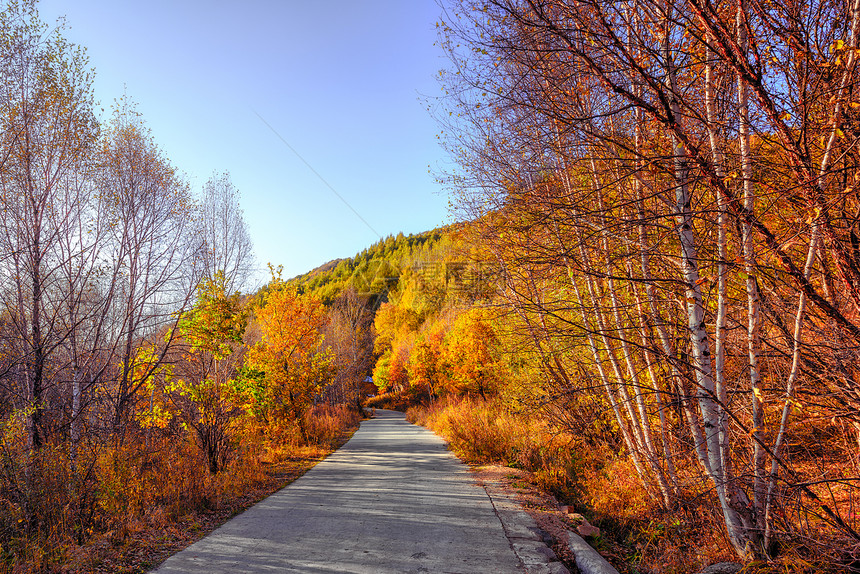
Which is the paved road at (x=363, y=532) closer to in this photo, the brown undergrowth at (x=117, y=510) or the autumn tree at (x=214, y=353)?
the brown undergrowth at (x=117, y=510)

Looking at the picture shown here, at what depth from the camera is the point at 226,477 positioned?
24.8 ft

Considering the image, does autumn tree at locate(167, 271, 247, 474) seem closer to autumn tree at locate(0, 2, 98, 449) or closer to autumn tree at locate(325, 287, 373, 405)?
autumn tree at locate(0, 2, 98, 449)

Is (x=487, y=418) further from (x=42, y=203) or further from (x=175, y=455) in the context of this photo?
(x=42, y=203)

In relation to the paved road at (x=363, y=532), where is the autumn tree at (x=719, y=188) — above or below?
above

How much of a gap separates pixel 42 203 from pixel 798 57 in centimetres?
1093

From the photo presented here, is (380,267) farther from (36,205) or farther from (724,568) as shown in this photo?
(724,568)

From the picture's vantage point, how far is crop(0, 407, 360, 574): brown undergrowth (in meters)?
4.32

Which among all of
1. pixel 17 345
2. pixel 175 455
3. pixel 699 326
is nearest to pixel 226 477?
pixel 175 455

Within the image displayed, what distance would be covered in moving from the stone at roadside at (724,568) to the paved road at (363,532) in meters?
1.66

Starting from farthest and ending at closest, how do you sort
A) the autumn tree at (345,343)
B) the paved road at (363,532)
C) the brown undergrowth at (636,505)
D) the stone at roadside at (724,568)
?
the autumn tree at (345,343), the paved road at (363,532), the stone at roadside at (724,568), the brown undergrowth at (636,505)

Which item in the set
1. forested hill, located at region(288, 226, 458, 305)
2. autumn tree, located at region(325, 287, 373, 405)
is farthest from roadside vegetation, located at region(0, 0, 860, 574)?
forested hill, located at region(288, 226, 458, 305)

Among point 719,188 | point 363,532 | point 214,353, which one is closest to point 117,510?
point 363,532

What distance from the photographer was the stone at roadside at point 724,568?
140 inches

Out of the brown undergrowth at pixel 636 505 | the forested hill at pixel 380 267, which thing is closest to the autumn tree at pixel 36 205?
the brown undergrowth at pixel 636 505
